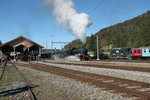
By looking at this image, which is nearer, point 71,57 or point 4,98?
point 4,98

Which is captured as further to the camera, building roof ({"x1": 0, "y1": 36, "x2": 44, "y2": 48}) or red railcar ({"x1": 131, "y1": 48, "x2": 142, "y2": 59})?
building roof ({"x1": 0, "y1": 36, "x2": 44, "y2": 48})

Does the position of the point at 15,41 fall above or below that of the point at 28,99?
above

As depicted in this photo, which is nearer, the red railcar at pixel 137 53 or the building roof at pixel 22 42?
the red railcar at pixel 137 53

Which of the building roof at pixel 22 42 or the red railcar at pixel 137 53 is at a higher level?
the building roof at pixel 22 42

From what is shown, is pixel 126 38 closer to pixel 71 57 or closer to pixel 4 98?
pixel 71 57

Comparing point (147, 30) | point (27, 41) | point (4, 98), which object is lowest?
point (4, 98)

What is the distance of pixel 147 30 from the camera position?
73.5 metres

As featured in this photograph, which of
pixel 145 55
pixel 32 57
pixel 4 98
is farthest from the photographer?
pixel 32 57

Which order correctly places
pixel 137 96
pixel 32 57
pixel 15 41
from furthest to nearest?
pixel 32 57
pixel 15 41
pixel 137 96

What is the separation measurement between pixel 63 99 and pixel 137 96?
2.41 meters

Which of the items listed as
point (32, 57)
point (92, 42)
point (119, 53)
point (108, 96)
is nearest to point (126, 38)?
point (92, 42)

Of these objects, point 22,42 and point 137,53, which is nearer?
point 137,53

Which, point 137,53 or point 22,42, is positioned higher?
point 22,42

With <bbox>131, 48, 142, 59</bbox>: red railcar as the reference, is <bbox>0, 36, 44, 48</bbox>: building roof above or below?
above
